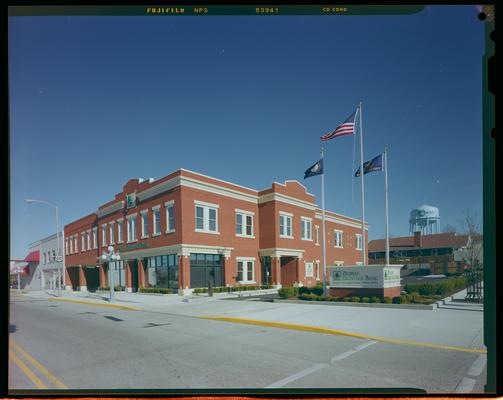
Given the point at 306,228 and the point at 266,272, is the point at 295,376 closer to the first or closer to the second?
the point at 266,272

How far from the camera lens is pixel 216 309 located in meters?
8.39

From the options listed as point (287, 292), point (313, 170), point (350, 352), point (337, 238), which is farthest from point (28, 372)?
point (337, 238)

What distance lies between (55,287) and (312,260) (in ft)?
23.6

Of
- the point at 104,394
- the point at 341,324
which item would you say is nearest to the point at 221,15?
the point at 104,394

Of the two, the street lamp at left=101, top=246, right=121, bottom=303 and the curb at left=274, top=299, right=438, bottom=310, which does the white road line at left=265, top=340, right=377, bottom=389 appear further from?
the street lamp at left=101, top=246, right=121, bottom=303

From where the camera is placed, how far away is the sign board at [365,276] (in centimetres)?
1195

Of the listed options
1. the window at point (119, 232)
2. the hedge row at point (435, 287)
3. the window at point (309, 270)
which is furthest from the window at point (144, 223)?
the hedge row at point (435, 287)

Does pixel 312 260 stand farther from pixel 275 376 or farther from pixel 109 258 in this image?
pixel 275 376

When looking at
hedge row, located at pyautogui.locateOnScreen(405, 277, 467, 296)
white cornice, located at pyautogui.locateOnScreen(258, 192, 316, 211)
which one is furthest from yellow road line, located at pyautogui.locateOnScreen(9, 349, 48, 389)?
hedge row, located at pyautogui.locateOnScreen(405, 277, 467, 296)

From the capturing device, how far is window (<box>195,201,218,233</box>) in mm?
10672

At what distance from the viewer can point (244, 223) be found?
1041 centimetres

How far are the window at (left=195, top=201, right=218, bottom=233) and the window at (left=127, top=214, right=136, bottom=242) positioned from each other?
10.9 feet

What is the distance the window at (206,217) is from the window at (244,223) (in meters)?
1.16

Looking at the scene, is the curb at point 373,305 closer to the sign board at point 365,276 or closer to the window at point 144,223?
the sign board at point 365,276
